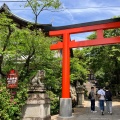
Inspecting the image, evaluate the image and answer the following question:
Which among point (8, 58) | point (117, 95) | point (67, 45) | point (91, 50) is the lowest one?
point (117, 95)

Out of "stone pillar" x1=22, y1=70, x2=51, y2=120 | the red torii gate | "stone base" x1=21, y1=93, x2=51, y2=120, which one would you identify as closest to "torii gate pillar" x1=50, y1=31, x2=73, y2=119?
the red torii gate

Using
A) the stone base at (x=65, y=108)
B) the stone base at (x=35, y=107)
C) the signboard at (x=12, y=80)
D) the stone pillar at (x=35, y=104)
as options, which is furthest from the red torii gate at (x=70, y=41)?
the signboard at (x=12, y=80)

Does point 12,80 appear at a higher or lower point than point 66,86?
higher

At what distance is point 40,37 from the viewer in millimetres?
12688

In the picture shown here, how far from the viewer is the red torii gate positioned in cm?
1343

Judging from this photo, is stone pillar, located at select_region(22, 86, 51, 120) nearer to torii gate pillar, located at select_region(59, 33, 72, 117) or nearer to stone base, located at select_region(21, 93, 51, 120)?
stone base, located at select_region(21, 93, 51, 120)

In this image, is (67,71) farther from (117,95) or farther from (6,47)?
(117,95)

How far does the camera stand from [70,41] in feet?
47.3

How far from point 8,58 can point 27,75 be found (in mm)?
1466

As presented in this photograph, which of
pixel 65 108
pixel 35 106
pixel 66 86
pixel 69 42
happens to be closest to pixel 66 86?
pixel 66 86

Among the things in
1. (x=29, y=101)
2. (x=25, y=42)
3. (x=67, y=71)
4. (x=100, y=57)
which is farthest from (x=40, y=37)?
(x=100, y=57)

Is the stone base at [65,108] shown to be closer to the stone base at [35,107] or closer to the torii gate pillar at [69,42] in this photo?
the torii gate pillar at [69,42]

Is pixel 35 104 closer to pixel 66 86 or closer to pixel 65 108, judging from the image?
pixel 65 108

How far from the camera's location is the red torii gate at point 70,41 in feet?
44.0
